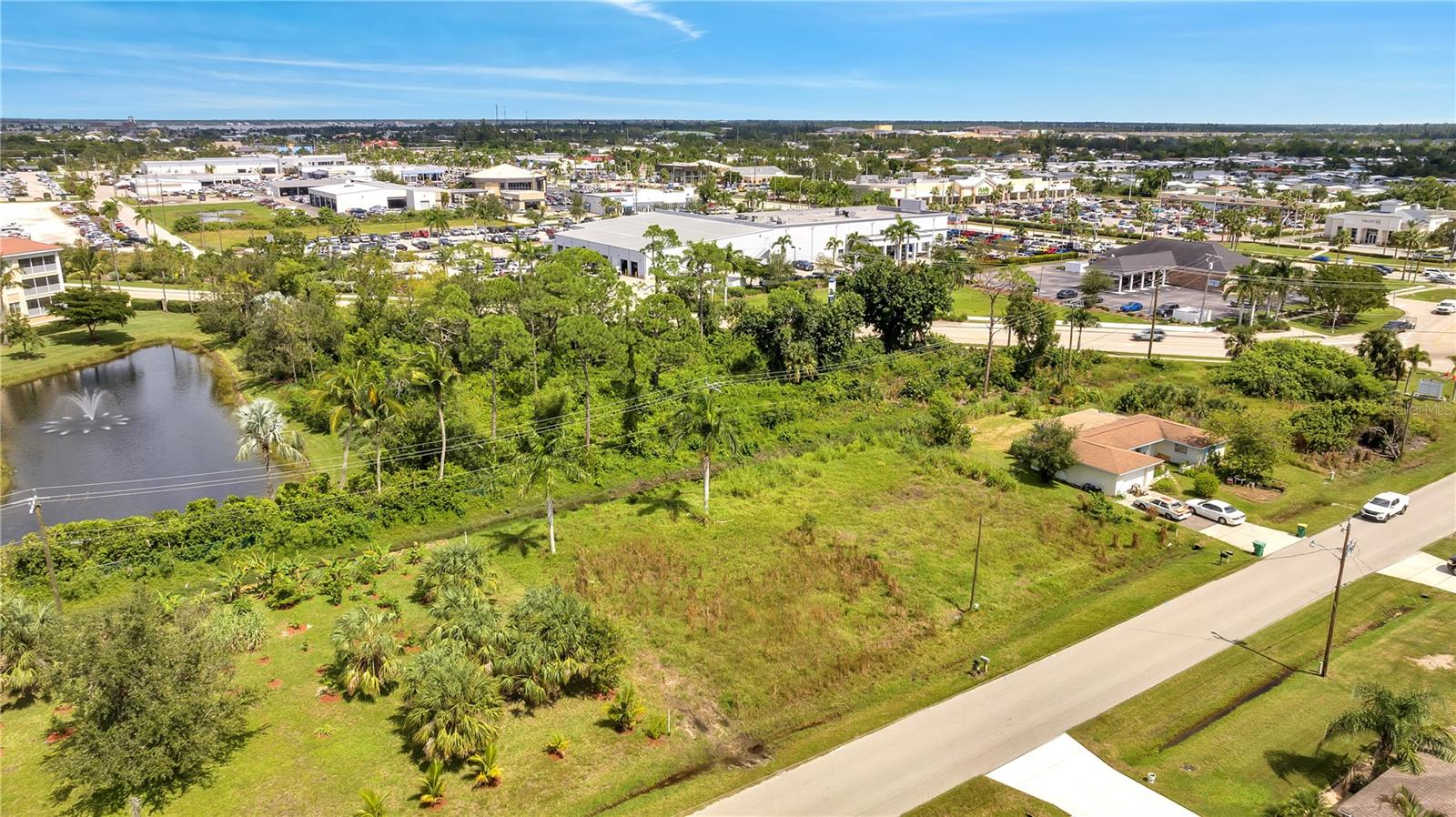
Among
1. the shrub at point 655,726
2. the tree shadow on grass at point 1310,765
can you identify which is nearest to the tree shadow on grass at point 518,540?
the shrub at point 655,726

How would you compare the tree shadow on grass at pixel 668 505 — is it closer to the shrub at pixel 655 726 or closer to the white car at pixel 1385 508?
the shrub at pixel 655 726

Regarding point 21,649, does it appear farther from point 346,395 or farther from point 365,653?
point 346,395

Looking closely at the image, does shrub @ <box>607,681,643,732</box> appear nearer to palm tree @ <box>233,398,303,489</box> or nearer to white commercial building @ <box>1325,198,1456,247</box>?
palm tree @ <box>233,398,303,489</box>

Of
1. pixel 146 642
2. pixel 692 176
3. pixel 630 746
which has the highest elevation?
pixel 692 176

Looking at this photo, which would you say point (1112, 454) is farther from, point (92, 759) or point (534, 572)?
point (92, 759)

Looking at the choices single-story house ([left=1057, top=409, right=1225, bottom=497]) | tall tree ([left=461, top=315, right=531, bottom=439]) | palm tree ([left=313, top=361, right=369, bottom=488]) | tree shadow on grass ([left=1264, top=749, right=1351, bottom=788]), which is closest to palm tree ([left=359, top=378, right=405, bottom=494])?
palm tree ([left=313, top=361, right=369, bottom=488])

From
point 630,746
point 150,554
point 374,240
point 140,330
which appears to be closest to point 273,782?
point 630,746
